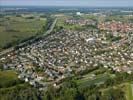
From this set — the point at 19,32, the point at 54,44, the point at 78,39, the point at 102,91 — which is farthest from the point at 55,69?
the point at 19,32

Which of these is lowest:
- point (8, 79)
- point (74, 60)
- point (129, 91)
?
point (74, 60)

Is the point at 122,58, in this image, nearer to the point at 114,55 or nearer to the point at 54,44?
the point at 114,55

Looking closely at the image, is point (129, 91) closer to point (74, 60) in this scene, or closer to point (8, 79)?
point (8, 79)

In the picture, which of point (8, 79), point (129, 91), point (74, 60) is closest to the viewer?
point (129, 91)

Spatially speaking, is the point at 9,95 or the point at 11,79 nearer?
the point at 9,95

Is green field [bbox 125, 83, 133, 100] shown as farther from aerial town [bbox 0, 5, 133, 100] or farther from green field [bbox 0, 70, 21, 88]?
green field [bbox 0, 70, 21, 88]

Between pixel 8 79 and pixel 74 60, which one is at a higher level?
pixel 8 79

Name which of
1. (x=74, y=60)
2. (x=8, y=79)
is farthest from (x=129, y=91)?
(x=74, y=60)

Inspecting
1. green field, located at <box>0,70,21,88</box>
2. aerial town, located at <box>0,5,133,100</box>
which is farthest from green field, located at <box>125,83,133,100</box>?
green field, located at <box>0,70,21,88</box>
